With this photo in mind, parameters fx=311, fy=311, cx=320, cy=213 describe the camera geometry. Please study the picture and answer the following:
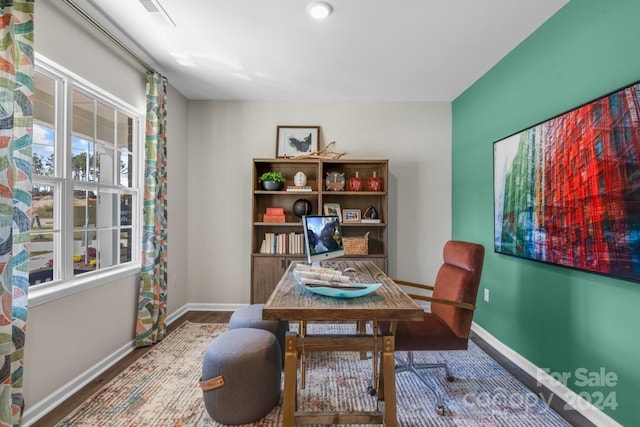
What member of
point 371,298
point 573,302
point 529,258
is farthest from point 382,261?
point 371,298

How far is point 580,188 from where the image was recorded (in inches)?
73.5

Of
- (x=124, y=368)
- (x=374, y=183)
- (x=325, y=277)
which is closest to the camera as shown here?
(x=325, y=277)

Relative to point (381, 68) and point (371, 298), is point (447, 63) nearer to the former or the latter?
point (381, 68)

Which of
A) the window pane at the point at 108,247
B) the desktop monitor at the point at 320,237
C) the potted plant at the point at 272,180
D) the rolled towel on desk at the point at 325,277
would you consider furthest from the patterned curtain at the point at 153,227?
the rolled towel on desk at the point at 325,277

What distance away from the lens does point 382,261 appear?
3496mm

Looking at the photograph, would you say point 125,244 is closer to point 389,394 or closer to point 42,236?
point 42,236

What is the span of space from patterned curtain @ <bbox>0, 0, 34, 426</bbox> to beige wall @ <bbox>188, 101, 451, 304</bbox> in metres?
2.25

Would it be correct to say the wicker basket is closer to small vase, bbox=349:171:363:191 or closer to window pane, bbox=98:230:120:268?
small vase, bbox=349:171:363:191

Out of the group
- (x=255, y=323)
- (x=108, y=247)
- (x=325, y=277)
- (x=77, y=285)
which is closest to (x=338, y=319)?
(x=325, y=277)

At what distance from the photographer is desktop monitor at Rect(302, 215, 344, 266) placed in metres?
2.10

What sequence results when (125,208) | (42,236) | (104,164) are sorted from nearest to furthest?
(42,236), (104,164), (125,208)

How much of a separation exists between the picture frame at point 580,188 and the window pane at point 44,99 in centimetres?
333

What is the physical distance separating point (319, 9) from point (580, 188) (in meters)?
2.00

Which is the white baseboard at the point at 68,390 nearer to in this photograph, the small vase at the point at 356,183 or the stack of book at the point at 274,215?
the stack of book at the point at 274,215
